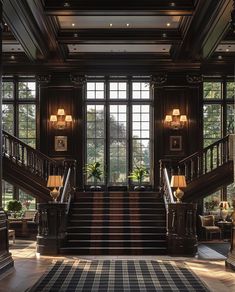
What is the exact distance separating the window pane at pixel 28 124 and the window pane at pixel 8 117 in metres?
0.25

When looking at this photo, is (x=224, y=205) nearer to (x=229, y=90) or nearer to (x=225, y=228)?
(x=225, y=228)

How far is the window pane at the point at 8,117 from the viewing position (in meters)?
15.2

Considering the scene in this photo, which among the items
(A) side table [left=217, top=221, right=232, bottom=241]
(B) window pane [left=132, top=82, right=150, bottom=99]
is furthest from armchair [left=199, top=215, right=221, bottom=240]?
(B) window pane [left=132, top=82, right=150, bottom=99]

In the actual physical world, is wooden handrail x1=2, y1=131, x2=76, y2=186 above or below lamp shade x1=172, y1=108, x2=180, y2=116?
below

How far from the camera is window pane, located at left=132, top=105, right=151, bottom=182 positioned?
15.3 metres

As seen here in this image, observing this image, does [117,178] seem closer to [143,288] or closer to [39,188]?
[39,188]

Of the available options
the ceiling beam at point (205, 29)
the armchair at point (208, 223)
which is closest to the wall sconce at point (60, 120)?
the ceiling beam at point (205, 29)

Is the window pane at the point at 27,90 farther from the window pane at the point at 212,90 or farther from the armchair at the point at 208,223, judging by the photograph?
the armchair at the point at 208,223

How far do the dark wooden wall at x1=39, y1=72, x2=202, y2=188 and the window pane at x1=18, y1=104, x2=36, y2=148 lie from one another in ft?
1.57

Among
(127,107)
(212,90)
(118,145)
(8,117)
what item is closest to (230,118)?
(212,90)

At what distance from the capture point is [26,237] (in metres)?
14.1

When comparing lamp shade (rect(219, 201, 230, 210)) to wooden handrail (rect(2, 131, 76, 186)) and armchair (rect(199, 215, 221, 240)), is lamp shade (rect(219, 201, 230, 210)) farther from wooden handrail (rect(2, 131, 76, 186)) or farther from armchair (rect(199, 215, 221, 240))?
wooden handrail (rect(2, 131, 76, 186))

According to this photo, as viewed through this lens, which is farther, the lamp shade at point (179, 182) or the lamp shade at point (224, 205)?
the lamp shade at point (224, 205)

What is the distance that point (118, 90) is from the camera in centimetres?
1550
